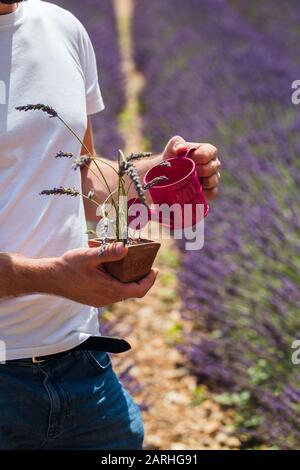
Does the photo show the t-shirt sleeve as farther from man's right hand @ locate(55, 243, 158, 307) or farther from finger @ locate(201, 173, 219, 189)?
man's right hand @ locate(55, 243, 158, 307)

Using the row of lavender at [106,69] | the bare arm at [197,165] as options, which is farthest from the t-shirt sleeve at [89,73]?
the row of lavender at [106,69]

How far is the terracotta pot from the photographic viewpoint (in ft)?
5.32

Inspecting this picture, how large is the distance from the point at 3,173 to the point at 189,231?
7.81ft

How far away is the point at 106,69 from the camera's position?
8.82 meters

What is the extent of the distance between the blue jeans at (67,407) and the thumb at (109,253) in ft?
1.39

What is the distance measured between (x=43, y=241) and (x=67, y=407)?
368 millimetres

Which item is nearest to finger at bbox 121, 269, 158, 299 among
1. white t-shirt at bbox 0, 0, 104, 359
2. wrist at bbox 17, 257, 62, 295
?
wrist at bbox 17, 257, 62, 295

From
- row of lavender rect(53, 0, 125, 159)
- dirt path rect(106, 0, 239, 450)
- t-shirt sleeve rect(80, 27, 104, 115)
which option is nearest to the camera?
t-shirt sleeve rect(80, 27, 104, 115)

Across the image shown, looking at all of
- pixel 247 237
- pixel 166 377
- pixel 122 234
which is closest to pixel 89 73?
pixel 122 234

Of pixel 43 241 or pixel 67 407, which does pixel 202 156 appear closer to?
pixel 43 241

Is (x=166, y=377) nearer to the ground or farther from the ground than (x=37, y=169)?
nearer to the ground

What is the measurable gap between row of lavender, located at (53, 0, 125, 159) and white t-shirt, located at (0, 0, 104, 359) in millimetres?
3686

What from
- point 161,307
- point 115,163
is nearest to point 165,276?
point 161,307
